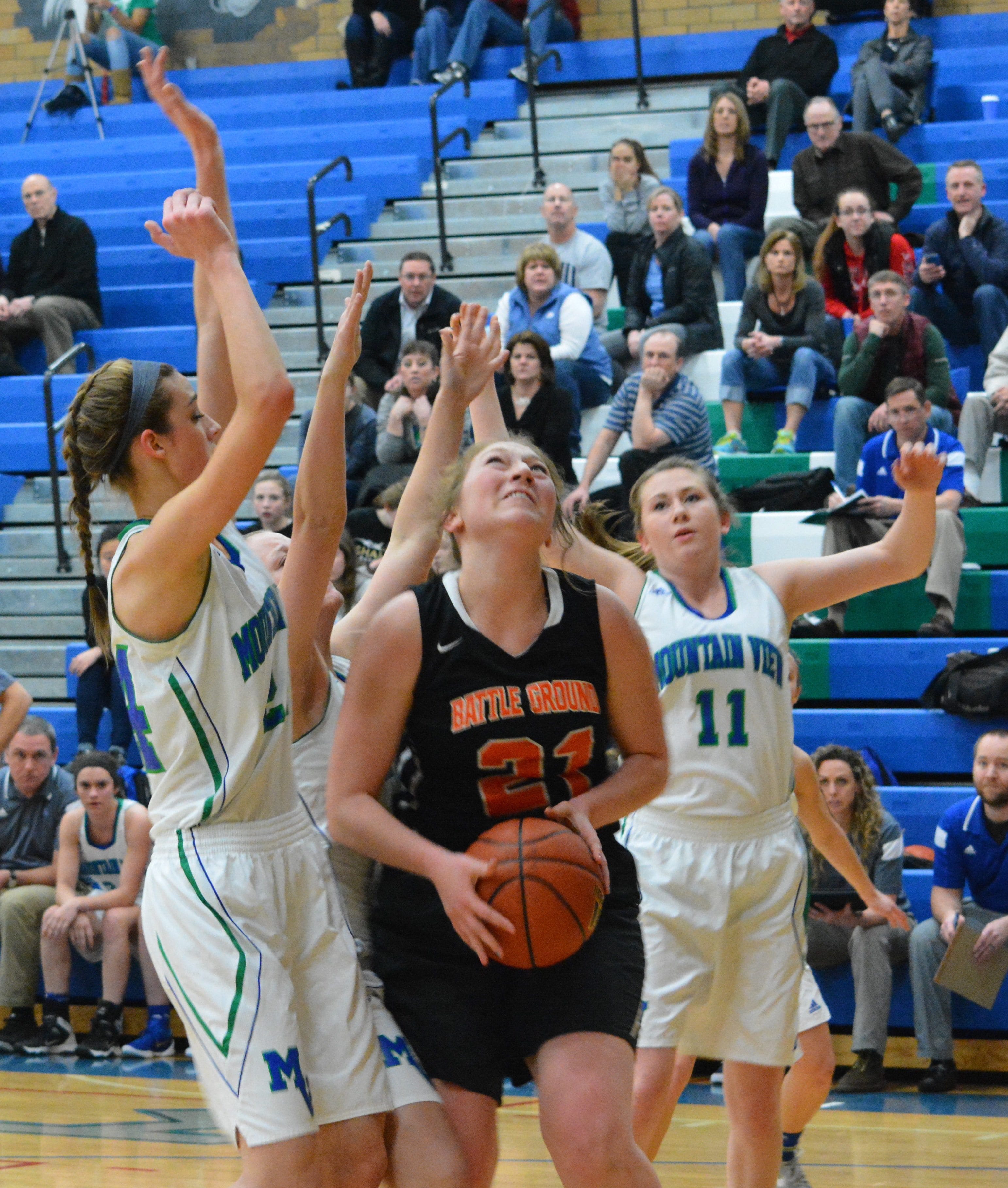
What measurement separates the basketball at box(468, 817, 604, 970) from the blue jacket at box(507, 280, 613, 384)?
22.0 ft

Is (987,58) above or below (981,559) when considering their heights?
above

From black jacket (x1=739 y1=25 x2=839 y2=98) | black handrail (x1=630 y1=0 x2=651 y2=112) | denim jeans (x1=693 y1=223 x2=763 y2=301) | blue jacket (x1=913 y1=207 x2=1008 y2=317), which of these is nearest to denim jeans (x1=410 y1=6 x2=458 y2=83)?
black handrail (x1=630 y1=0 x2=651 y2=112)

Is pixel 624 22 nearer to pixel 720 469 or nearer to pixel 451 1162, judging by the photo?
pixel 720 469

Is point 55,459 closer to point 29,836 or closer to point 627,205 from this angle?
point 29,836

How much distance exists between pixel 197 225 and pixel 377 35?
11.9 m

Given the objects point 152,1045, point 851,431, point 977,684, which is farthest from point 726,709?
point 851,431

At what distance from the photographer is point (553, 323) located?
30.8ft

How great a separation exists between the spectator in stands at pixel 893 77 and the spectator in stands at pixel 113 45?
21.9ft

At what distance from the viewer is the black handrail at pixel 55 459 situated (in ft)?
31.4

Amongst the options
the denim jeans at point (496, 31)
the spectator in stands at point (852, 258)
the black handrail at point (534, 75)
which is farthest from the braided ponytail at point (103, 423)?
the denim jeans at point (496, 31)

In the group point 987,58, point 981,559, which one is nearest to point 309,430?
point 981,559

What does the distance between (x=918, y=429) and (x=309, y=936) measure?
18.8ft

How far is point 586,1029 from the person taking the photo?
2865 mm

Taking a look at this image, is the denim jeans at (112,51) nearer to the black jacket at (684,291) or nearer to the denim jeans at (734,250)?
A: the denim jeans at (734,250)
